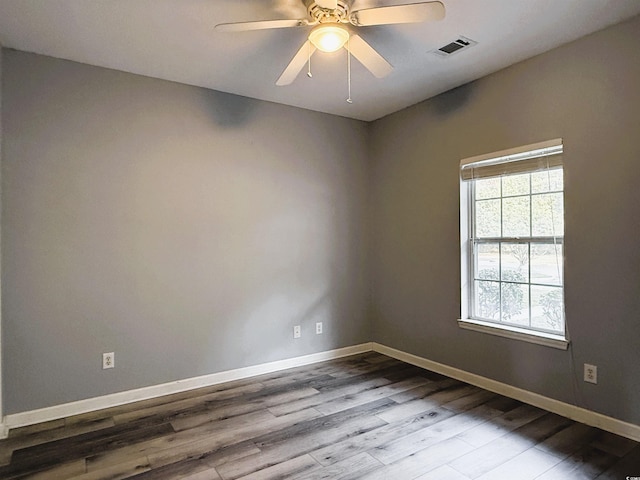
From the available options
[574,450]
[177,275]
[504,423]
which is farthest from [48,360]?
[574,450]

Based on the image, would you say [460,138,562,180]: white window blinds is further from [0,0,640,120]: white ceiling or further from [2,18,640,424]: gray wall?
[0,0,640,120]: white ceiling

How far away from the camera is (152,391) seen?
3.11 metres

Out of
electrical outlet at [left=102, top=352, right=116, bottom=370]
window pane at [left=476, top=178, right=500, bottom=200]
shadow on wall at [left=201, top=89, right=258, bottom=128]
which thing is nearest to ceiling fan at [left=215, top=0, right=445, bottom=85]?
A: shadow on wall at [left=201, top=89, right=258, bottom=128]

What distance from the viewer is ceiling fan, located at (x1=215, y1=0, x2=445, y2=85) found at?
1.84 metres

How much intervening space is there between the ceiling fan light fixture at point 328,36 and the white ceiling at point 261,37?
0.22m

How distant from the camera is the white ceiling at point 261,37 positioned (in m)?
2.23

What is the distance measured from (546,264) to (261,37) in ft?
8.65

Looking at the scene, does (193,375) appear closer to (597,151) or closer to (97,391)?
(97,391)

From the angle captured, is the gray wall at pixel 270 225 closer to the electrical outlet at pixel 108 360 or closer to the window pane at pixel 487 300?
the electrical outlet at pixel 108 360

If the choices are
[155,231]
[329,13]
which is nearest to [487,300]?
[329,13]

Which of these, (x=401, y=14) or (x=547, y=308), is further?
(x=547, y=308)

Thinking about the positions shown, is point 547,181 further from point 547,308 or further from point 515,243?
point 547,308

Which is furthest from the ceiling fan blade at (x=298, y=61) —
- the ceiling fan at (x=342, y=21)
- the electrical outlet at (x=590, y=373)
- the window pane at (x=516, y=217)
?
the electrical outlet at (x=590, y=373)

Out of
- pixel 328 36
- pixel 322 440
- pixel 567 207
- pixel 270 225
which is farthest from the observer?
pixel 270 225
